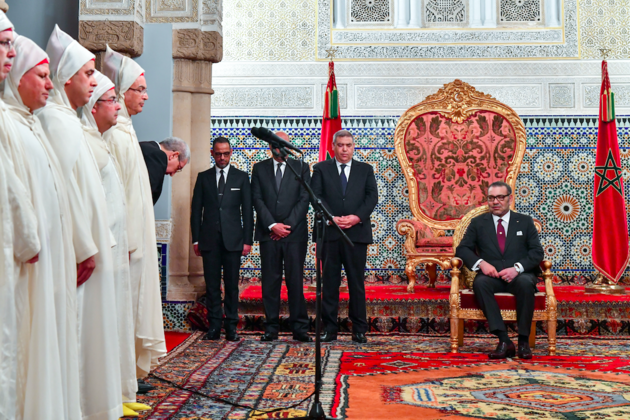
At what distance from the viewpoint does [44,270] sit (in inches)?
94.8

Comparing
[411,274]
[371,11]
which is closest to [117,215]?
[411,274]

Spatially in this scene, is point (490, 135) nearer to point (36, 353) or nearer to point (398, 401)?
point (398, 401)

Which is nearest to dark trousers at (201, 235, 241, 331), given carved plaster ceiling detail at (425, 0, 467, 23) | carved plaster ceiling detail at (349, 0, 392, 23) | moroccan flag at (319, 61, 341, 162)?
moroccan flag at (319, 61, 341, 162)

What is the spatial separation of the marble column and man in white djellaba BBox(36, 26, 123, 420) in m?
3.13

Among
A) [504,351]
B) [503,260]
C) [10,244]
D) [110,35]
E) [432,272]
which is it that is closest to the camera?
[10,244]

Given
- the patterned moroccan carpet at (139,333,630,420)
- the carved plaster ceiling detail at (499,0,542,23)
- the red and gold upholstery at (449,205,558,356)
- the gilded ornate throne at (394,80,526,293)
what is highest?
the carved plaster ceiling detail at (499,0,542,23)

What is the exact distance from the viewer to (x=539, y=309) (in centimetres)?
502

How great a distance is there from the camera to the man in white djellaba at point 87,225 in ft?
9.05

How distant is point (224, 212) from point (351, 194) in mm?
1019

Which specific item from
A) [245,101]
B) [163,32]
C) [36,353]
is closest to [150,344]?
[36,353]

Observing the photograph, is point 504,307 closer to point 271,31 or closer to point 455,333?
point 455,333

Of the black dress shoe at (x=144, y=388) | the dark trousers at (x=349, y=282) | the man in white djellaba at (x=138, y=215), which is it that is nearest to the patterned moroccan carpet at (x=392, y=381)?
the black dress shoe at (x=144, y=388)

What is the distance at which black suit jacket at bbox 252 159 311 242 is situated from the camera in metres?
5.46

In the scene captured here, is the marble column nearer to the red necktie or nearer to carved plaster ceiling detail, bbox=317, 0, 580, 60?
carved plaster ceiling detail, bbox=317, 0, 580, 60
